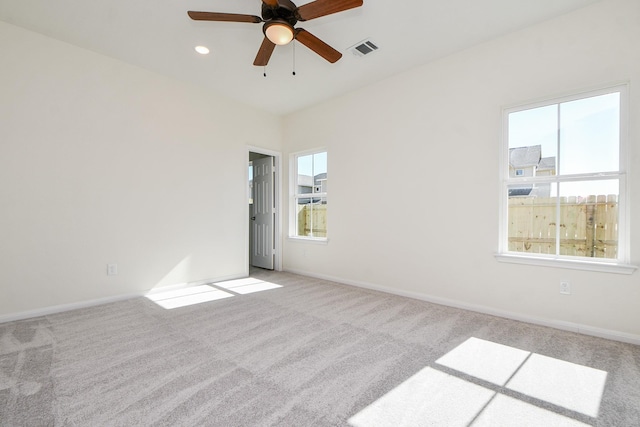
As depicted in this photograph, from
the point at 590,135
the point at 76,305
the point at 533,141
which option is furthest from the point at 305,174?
the point at 590,135

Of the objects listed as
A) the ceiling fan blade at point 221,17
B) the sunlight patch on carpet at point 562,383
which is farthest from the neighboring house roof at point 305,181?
the sunlight patch on carpet at point 562,383

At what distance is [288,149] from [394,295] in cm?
313

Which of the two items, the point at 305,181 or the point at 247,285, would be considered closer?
the point at 247,285

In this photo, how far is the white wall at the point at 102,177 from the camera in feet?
9.21

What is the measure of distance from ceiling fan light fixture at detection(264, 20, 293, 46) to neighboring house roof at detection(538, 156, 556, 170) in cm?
266

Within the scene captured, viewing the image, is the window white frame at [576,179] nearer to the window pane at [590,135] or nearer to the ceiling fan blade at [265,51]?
the window pane at [590,135]

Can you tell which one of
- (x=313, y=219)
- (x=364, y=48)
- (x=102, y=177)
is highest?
(x=364, y=48)

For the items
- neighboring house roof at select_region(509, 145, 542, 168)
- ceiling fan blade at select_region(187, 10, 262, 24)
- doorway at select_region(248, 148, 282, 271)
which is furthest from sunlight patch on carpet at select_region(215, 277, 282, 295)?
neighboring house roof at select_region(509, 145, 542, 168)

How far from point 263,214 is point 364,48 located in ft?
11.3

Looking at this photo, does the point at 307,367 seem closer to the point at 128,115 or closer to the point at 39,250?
the point at 39,250

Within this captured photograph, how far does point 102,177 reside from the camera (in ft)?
10.8

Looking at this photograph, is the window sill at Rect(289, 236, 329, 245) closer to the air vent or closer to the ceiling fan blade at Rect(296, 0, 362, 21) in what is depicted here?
the air vent

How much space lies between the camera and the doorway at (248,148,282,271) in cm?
532

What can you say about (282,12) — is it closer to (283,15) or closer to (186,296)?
(283,15)
